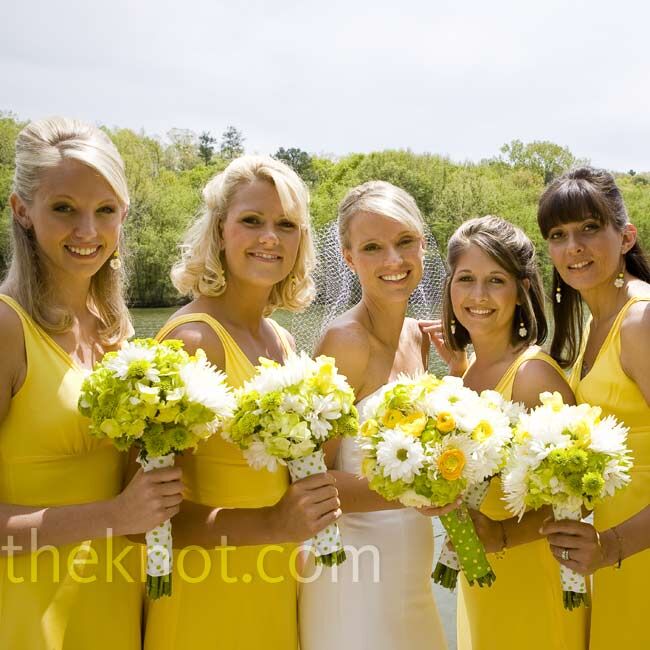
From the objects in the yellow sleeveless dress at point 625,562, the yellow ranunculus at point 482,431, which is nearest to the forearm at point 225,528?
the yellow ranunculus at point 482,431

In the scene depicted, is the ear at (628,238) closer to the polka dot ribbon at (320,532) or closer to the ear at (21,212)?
the polka dot ribbon at (320,532)

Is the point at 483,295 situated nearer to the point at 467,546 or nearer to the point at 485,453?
the point at 485,453

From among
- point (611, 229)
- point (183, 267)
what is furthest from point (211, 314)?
point (611, 229)

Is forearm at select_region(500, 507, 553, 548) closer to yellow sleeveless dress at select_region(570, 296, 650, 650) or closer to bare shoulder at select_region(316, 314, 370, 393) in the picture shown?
yellow sleeveless dress at select_region(570, 296, 650, 650)

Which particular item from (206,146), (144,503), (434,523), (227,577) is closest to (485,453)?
(227,577)

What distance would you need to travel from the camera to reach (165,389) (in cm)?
304

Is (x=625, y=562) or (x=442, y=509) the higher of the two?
(x=442, y=509)

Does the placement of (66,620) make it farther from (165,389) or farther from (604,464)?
(604,464)

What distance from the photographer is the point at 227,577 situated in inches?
143

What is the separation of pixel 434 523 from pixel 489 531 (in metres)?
8.90

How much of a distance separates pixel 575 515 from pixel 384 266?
1.86 metres

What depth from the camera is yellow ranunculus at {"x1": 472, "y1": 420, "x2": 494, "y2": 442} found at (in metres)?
3.28

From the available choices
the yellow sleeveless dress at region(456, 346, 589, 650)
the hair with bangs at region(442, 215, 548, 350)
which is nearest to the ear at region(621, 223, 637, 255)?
the hair with bangs at region(442, 215, 548, 350)

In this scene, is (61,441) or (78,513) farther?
(61,441)
